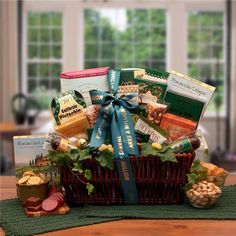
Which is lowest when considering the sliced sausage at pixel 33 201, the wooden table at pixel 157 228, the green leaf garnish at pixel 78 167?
the wooden table at pixel 157 228

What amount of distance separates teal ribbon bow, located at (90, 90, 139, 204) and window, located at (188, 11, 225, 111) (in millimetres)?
5209

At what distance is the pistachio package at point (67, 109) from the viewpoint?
1062 mm

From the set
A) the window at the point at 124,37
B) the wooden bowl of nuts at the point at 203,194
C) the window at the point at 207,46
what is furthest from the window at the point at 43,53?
the wooden bowl of nuts at the point at 203,194

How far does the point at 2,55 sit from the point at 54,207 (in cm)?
500

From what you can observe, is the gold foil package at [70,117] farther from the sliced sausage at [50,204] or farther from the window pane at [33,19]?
the window pane at [33,19]

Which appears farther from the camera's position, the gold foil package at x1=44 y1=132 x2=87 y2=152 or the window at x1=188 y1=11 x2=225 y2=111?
the window at x1=188 y1=11 x2=225 y2=111

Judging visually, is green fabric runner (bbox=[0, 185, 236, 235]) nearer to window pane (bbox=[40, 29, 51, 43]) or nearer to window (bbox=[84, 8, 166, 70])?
window (bbox=[84, 8, 166, 70])

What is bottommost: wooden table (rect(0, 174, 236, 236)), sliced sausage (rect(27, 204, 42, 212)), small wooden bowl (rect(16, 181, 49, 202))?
wooden table (rect(0, 174, 236, 236))

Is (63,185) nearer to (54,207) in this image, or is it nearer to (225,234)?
(54,207)

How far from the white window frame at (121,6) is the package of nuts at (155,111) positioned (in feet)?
16.4

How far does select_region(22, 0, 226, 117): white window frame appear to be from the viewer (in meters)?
5.97

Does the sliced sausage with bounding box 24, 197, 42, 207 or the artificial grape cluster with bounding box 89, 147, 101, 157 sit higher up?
the artificial grape cluster with bounding box 89, 147, 101, 157

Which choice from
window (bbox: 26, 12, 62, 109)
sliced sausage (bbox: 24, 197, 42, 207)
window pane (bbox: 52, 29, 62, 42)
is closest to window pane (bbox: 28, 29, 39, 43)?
window (bbox: 26, 12, 62, 109)

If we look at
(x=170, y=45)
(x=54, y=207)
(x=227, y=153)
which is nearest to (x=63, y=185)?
(x=54, y=207)
